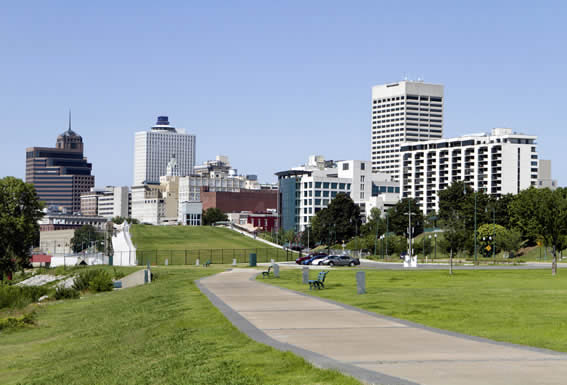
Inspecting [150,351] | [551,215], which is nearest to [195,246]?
[551,215]

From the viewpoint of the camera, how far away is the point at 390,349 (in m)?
18.1

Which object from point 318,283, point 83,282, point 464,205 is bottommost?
point 83,282

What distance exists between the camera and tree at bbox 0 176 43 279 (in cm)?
10719

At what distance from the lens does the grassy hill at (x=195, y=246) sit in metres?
123

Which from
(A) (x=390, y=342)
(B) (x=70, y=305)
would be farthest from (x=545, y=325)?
(B) (x=70, y=305)

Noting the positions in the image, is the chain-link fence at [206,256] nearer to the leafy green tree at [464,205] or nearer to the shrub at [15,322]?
the leafy green tree at [464,205]

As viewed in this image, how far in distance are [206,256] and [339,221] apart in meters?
64.3

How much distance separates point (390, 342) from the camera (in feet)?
63.6

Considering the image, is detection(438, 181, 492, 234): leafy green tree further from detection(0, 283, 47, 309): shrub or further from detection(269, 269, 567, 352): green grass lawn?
detection(269, 269, 567, 352): green grass lawn

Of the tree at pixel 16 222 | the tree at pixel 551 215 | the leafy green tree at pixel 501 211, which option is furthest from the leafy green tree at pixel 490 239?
the tree at pixel 16 222

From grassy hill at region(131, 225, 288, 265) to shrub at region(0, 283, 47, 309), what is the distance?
145 ft

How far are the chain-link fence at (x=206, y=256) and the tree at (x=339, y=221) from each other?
44694 mm

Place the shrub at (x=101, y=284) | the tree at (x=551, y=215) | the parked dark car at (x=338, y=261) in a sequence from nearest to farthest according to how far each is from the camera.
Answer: the shrub at (x=101, y=284) < the tree at (x=551, y=215) < the parked dark car at (x=338, y=261)

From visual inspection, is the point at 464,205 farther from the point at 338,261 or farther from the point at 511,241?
the point at 338,261
